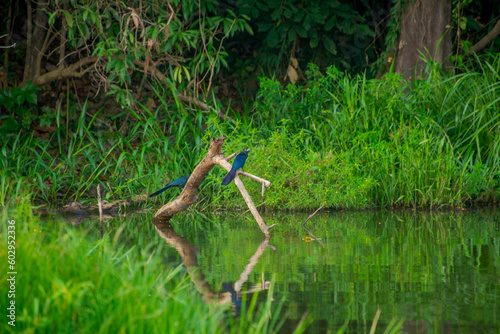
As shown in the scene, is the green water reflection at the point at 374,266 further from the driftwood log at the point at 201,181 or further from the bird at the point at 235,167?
the bird at the point at 235,167

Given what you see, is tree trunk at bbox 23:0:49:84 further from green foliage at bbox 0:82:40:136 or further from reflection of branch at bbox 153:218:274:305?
reflection of branch at bbox 153:218:274:305

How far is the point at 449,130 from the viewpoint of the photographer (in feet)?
24.1

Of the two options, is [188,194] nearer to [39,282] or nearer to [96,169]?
[96,169]

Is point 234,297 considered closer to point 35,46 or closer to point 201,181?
point 201,181

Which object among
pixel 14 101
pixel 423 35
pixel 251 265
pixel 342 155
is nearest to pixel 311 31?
pixel 423 35

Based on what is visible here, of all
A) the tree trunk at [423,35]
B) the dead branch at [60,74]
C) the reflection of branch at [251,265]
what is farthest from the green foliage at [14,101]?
the tree trunk at [423,35]

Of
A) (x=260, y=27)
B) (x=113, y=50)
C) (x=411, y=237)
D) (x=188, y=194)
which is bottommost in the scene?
(x=411, y=237)

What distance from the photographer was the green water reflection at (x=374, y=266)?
→ 3.02 meters

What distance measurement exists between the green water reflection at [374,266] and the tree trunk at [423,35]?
2931 millimetres

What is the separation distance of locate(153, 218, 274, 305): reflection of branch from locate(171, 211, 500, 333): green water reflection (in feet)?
0.18

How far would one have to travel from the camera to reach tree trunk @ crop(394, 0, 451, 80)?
846 cm

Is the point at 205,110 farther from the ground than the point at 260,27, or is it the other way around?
the point at 260,27

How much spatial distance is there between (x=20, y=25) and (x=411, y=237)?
6833mm

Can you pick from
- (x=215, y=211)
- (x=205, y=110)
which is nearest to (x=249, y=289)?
(x=215, y=211)
